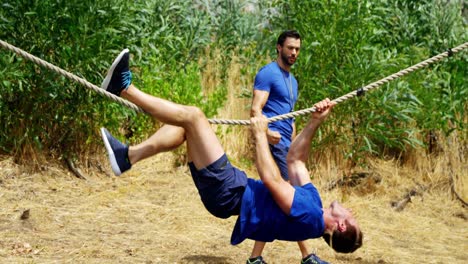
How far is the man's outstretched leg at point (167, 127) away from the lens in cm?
481

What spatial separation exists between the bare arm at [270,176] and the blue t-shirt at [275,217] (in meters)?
0.05

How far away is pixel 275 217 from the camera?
193 inches

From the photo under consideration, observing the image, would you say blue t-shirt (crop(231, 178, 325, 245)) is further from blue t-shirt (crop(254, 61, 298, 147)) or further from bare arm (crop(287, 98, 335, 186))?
blue t-shirt (crop(254, 61, 298, 147))

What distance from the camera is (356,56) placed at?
28.9ft

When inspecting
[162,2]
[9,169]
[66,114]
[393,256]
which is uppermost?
[162,2]

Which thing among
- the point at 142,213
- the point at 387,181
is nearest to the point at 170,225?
the point at 142,213

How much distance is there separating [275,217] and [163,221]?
2834 millimetres

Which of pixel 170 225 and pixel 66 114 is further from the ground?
pixel 66 114

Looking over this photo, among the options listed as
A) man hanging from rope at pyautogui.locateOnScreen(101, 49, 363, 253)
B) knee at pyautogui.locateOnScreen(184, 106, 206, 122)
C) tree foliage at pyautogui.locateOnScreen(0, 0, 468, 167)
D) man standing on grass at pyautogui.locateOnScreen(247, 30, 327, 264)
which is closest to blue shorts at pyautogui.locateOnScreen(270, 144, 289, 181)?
man standing on grass at pyautogui.locateOnScreen(247, 30, 327, 264)

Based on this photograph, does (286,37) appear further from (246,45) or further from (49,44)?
(246,45)

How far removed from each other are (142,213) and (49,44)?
2.06 metres

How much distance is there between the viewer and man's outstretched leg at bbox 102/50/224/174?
4.81 metres

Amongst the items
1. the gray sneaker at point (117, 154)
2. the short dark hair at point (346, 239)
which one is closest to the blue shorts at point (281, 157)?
the short dark hair at point (346, 239)

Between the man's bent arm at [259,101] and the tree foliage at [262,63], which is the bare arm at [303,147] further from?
the tree foliage at [262,63]
